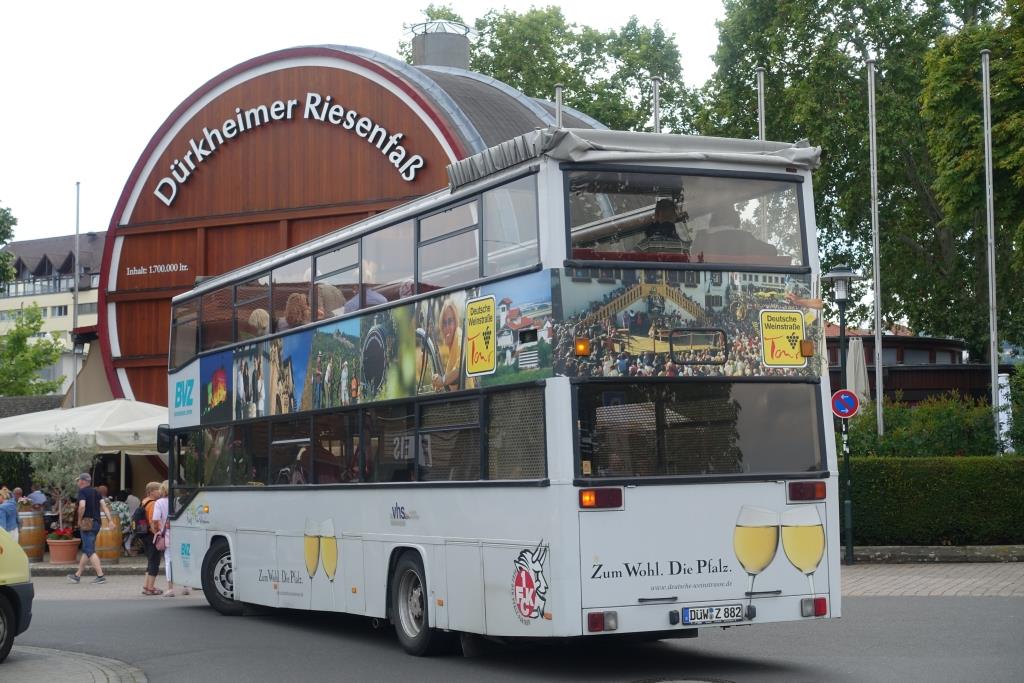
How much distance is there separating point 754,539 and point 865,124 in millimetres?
35974

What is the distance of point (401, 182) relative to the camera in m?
34.7

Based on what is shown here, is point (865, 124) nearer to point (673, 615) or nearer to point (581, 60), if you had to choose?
point (581, 60)

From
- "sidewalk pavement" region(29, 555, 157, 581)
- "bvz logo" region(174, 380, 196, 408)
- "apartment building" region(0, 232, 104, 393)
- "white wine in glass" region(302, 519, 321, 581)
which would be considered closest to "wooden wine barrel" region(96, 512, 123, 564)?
"sidewalk pavement" region(29, 555, 157, 581)

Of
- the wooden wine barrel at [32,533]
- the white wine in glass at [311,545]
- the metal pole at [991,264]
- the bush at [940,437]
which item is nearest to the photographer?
the white wine in glass at [311,545]

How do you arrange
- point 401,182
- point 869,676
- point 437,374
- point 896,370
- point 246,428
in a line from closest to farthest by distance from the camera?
1. point 869,676
2. point 437,374
3. point 246,428
4. point 401,182
5. point 896,370

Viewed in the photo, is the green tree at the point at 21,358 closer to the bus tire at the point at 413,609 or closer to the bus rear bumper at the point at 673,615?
the bus tire at the point at 413,609

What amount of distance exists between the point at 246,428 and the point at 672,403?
24.9 ft

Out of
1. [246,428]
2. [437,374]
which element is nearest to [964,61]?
[246,428]

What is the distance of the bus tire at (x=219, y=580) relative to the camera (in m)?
19.4

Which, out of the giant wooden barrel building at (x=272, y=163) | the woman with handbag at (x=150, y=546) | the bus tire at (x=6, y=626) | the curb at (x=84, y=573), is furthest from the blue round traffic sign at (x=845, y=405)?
the bus tire at (x=6, y=626)

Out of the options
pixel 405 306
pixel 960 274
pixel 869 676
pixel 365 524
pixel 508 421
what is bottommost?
pixel 869 676

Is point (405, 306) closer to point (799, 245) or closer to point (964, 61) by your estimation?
point (799, 245)

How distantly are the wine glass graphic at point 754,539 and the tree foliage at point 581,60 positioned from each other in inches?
1962

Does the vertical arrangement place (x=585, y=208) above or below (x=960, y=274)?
below
